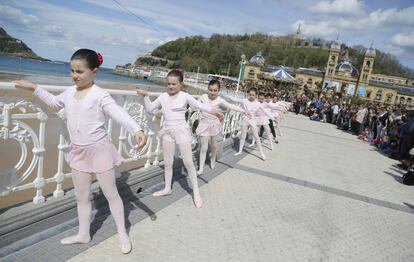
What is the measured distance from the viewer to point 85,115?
2807 mm

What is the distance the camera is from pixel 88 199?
313cm

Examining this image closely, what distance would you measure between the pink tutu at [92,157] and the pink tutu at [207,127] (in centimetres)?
310

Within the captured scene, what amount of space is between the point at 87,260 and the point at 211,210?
6.15ft

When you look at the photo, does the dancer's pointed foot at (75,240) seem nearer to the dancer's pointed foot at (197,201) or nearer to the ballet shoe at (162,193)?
the ballet shoe at (162,193)

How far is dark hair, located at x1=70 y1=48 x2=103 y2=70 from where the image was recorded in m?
2.71

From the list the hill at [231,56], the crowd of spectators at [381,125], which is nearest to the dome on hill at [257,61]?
the hill at [231,56]

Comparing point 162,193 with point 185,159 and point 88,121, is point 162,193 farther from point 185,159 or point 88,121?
point 88,121

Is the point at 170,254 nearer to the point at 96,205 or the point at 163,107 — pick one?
the point at 96,205

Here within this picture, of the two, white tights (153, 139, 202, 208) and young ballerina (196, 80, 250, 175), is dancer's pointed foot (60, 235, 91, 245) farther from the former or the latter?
young ballerina (196, 80, 250, 175)

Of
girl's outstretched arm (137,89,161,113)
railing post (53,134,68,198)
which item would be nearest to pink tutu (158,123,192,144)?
girl's outstretched arm (137,89,161,113)

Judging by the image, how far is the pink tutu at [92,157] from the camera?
9.48ft

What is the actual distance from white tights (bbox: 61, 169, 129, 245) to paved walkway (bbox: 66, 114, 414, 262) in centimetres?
17

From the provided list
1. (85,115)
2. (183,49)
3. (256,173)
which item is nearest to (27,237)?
(85,115)

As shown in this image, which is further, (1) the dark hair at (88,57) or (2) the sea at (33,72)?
(2) the sea at (33,72)
